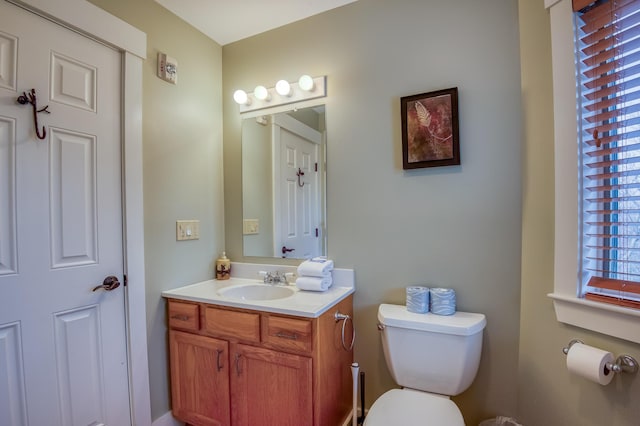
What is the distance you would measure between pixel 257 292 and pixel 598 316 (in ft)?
4.95

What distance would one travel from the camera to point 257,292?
1779mm

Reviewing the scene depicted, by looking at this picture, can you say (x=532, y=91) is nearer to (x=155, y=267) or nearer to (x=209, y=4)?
(x=209, y=4)

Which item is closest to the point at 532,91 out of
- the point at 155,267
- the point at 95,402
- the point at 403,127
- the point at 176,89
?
the point at 403,127

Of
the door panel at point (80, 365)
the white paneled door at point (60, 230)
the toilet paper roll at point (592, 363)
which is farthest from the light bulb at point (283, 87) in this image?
the toilet paper roll at point (592, 363)

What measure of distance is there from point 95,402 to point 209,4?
2.03 m

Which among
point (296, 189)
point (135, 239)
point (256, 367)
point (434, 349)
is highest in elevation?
point (296, 189)

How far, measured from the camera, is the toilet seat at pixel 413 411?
3.70 ft

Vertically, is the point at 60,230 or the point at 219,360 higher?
the point at 60,230

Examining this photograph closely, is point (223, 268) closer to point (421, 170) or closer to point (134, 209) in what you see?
point (134, 209)

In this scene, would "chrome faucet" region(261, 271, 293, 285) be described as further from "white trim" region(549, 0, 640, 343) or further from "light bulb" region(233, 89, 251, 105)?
"white trim" region(549, 0, 640, 343)

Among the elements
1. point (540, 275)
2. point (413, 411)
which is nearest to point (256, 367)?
point (413, 411)

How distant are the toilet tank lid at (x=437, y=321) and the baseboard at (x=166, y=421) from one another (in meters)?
1.28

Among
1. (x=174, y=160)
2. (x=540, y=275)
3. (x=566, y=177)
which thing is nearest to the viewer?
(x=566, y=177)

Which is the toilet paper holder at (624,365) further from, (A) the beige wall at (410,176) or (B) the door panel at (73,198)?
(B) the door panel at (73,198)
